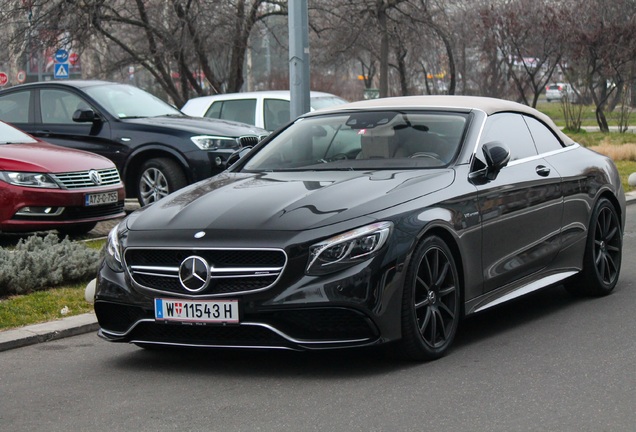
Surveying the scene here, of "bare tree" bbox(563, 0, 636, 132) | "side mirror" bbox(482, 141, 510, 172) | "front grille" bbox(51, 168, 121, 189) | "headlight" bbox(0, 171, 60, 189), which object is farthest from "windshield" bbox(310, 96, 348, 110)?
"bare tree" bbox(563, 0, 636, 132)

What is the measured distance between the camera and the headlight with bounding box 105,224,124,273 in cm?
657

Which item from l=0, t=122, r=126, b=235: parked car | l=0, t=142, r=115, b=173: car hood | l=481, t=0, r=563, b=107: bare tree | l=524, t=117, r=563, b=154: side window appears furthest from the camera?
l=481, t=0, r=563, b=107: bare tree

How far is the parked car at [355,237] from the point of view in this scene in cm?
609

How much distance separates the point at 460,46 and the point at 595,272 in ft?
116

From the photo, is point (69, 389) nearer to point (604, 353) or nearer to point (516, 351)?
point (516, 351)

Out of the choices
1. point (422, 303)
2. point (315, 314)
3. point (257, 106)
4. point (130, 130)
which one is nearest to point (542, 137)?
point (422, 303)

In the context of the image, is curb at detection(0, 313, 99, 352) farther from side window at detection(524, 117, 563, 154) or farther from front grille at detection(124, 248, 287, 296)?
side window at detection(524, 117, 563, 154)

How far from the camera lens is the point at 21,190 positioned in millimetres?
11445

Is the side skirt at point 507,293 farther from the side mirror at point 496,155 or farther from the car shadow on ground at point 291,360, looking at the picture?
the side mirror at point 496,155

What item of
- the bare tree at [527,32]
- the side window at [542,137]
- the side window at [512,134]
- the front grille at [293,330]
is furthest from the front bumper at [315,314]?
the bare tree at [527,32]

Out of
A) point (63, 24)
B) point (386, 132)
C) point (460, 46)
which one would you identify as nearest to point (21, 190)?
point (386, 132)

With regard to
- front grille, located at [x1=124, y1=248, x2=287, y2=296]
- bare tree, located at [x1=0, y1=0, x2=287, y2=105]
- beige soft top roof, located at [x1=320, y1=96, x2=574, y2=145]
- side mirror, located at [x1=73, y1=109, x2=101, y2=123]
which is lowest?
front grille, located at [x1=124, y1=248, x2=287, y2=296]

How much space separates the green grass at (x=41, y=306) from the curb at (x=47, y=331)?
0.46ft

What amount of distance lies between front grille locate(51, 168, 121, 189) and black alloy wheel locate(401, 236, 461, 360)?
19.8 ft
